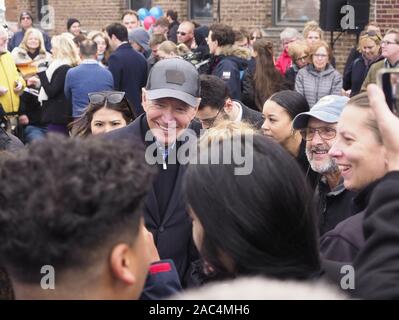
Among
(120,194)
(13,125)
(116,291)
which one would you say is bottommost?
(13,125)

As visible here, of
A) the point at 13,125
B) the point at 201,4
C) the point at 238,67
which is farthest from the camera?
the point at 201,4

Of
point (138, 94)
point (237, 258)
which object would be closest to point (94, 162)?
point (237, 258)

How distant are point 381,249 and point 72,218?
0.83 metres

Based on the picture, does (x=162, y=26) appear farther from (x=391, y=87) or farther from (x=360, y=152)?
(x=391, y=87)

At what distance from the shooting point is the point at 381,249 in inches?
67.6

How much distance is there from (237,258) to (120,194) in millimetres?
369

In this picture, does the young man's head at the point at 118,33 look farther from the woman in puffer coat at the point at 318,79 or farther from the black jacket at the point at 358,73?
the black jacket at the point at 358,73

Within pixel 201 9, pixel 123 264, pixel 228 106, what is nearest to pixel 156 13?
pixel 201 9

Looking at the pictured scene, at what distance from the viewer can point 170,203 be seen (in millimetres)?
3361

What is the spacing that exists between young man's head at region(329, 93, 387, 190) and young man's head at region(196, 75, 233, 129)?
6.94 feet

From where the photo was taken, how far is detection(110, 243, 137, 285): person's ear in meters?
1.41

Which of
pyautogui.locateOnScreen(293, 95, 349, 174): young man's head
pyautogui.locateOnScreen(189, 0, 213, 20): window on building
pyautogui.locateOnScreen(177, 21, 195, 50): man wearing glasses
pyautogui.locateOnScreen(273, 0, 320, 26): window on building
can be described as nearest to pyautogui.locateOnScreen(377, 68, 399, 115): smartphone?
pyautogui.locateOnScreen(293, 95, 349, 174): young man's head

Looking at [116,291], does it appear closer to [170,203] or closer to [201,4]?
[170,203]

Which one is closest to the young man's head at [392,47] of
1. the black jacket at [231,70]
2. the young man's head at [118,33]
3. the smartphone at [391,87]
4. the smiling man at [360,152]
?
the black jacket at [231,70]
